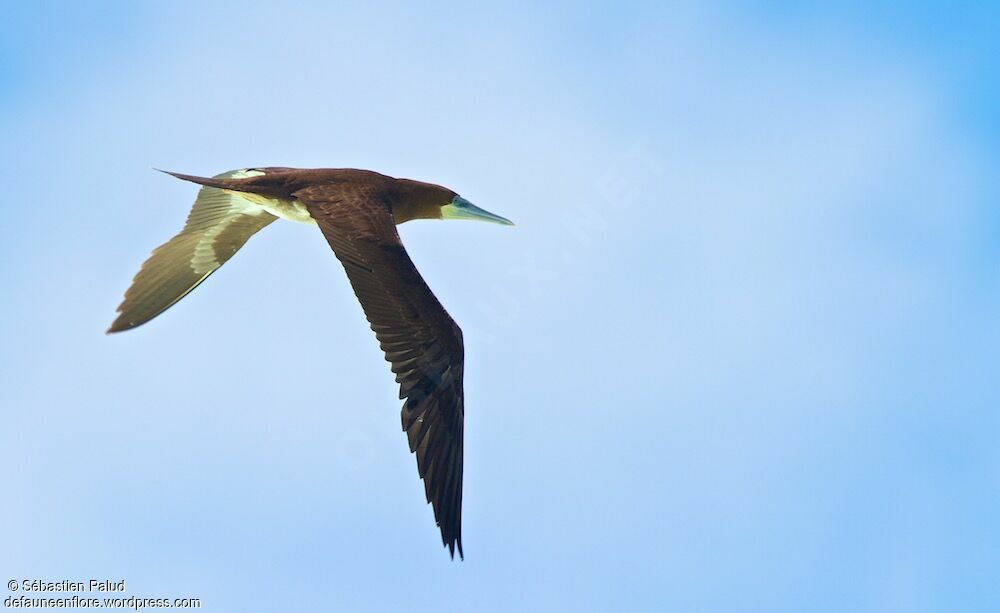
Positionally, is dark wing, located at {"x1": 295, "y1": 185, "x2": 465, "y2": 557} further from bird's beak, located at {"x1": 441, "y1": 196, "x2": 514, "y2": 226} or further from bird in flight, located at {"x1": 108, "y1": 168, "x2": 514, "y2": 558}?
bird's beak, located at {"x1": 441, "y1": 196, "x2": 514, "y2": 226}

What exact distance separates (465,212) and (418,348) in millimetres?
3200

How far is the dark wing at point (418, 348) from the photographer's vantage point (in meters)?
11.4

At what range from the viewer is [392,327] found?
1141cm

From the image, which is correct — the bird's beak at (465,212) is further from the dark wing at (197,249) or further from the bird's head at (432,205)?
the dark wing at (197,249)

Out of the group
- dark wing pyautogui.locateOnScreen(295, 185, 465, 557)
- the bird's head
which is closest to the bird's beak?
the bird's head

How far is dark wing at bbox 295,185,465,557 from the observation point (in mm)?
11375

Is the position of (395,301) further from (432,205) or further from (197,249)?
(197,249)

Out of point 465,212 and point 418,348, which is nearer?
point 418,348

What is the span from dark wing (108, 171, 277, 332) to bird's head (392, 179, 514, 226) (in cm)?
160

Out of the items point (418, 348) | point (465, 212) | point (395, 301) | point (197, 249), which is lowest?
point (418, 348)

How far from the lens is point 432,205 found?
1388 centimetres

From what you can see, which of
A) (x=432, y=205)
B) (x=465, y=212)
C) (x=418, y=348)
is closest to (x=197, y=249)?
(x=432, y=205)

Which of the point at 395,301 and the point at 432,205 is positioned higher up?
the point at 432,205

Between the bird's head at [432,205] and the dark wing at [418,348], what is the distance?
1.68 meters
